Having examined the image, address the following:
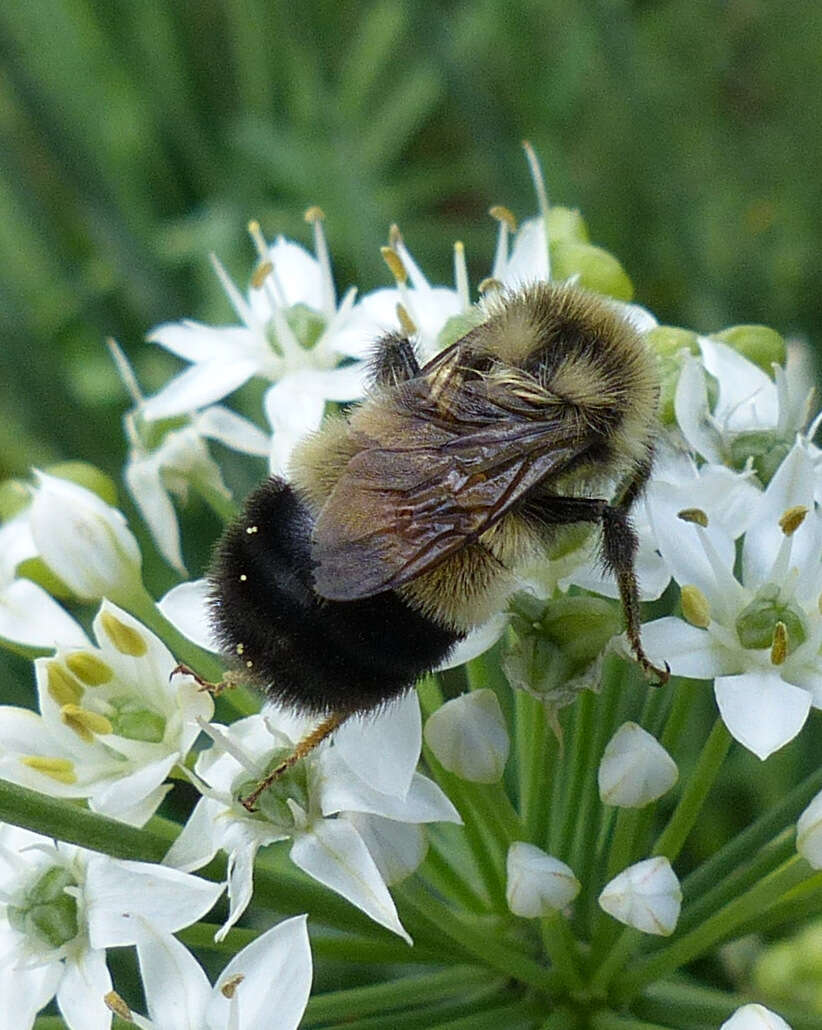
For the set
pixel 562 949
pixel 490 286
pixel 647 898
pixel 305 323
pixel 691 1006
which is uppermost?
pixel 490 286

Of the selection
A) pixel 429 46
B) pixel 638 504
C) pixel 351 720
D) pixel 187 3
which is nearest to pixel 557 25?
pixel 187 3

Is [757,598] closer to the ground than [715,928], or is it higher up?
higher up

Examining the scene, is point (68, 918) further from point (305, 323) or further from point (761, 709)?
point (305, 323)

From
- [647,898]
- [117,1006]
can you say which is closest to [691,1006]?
[647,898]

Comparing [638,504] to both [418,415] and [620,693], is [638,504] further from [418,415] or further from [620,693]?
[418,415]

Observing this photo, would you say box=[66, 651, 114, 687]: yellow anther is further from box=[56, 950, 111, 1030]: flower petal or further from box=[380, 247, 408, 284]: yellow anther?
box=[380, 247, 408, 284]: yellow anther

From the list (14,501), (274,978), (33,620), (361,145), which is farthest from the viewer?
(361,145)
